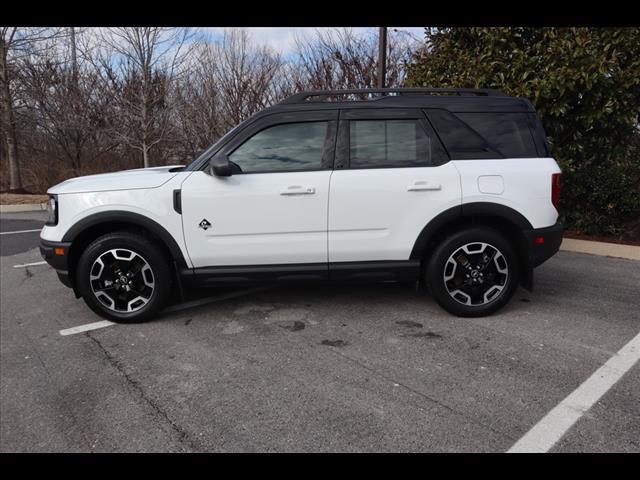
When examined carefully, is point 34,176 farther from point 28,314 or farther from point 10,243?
point 28,314

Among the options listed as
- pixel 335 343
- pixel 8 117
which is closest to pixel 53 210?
pixel 335 343

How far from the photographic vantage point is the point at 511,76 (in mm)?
6633

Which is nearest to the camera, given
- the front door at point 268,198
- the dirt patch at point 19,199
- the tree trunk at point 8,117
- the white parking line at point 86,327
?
the front door at point 268,198

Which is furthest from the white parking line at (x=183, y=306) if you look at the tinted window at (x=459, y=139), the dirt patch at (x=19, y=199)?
the dirt patch at (x=19, y=199)

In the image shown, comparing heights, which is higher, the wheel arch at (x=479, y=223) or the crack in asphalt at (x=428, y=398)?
the wheel arch at (x=479, y=223)

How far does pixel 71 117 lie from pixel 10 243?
9.08m

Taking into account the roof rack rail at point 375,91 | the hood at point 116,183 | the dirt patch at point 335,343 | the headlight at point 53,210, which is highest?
the roof rack rail at point 375,91

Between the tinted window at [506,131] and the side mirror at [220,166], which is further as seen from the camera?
the tinted window at [506,131]

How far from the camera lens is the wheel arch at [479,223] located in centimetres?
361

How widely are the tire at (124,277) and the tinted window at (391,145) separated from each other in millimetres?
1883

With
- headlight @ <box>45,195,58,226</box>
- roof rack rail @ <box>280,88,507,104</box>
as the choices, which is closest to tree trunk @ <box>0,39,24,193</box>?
headlight @ <box>45,195,58,226</box>

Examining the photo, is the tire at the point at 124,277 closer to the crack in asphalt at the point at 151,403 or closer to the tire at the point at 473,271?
the crack in asphalt at the point at 151,403

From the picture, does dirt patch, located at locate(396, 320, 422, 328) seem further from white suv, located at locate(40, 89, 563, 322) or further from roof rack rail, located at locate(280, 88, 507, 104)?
roof rack rail, located at locate(280, 88, 507, 104)

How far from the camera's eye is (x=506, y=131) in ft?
12.1
